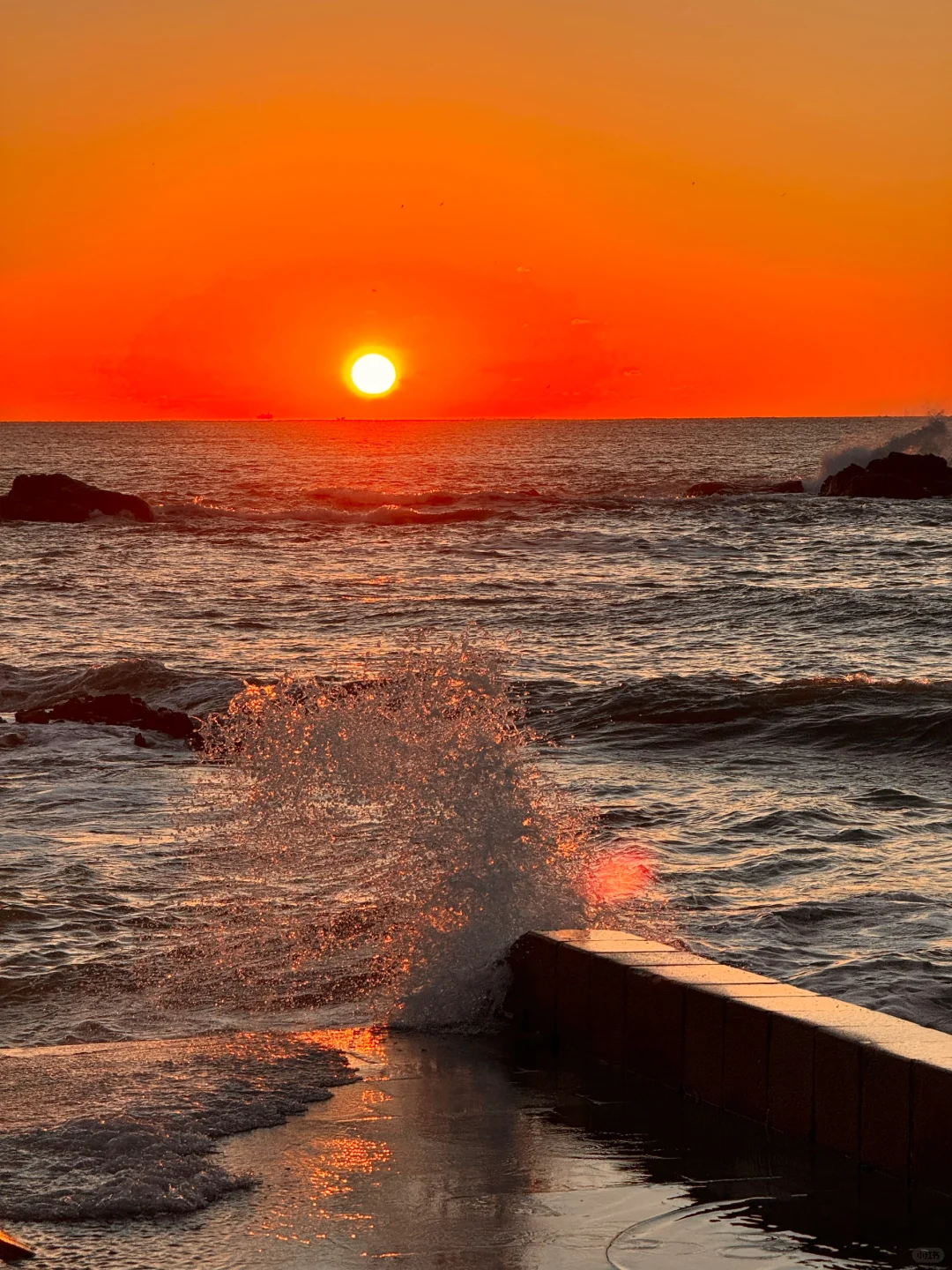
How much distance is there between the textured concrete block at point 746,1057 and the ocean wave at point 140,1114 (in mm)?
1273

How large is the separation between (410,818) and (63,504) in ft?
146

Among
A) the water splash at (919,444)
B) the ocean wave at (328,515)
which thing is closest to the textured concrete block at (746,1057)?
the ocean wave at (328,515)

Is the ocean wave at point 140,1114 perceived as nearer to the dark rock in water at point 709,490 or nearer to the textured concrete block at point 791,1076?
the textured concrete block at point 791,1076

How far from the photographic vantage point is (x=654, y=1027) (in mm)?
5289

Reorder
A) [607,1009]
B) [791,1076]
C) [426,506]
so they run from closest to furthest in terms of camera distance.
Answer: [791,1076] < [607,1009] < [426,506]

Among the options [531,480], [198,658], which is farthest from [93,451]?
[198,658]

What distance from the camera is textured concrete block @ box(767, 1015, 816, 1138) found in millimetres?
4723

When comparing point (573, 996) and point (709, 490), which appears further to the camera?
point (709, 490)

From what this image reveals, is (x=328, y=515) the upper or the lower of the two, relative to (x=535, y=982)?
upper

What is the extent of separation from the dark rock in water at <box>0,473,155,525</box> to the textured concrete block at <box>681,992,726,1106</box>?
45.4m

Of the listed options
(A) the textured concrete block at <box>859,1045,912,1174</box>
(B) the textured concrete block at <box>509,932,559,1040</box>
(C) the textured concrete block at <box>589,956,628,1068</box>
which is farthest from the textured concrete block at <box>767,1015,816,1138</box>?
(B) the textured concrete block at <box>509,932,559,1040</box>

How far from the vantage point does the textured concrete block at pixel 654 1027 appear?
520 cm

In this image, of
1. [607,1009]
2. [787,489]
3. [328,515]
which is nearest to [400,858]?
[607,1009]

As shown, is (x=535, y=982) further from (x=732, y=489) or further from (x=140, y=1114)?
(x=732, y=489)
